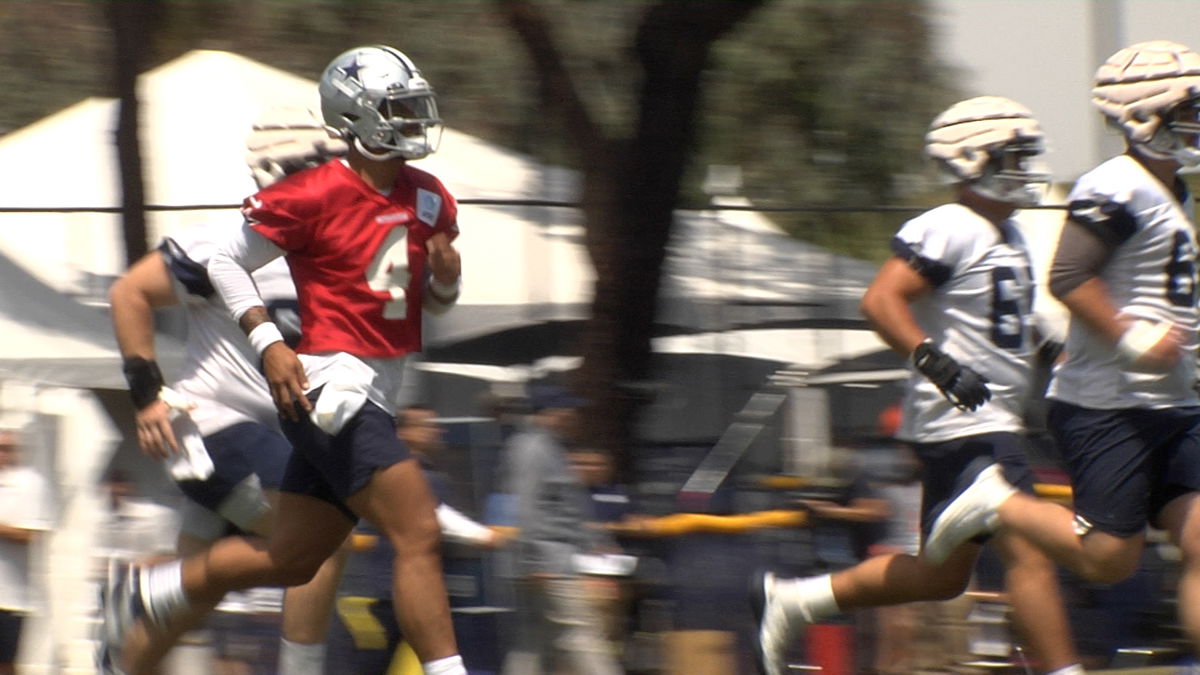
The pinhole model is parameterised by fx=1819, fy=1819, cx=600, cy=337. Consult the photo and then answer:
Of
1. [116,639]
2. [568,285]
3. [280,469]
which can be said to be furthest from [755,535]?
[568,285]

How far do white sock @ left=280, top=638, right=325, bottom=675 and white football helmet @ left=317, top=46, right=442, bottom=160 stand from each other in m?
1.49

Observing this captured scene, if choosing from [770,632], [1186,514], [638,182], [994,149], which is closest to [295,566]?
[770,632]

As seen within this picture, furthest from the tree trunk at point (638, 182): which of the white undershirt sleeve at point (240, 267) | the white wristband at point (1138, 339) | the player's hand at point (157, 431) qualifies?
the white wristband at point (1138, 339)

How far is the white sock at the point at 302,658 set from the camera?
205 inches

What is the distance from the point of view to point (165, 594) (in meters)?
4.94

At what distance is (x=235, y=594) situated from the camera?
578 cm

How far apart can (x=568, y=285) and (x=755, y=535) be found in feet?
8.71

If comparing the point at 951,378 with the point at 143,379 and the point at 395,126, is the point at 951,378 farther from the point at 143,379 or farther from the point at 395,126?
the point at 143,379

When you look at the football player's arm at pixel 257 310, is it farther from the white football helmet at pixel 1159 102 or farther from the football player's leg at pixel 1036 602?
the white football helmet at pixel 1159 102

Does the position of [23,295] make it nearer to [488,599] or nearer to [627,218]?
[627,218]

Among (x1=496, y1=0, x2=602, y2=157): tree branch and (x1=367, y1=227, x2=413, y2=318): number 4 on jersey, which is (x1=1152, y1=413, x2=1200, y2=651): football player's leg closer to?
(x1=367, y1=227, x2=413, y2=318): number 4 on jersey

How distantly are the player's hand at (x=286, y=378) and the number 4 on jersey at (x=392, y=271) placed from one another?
28 cm

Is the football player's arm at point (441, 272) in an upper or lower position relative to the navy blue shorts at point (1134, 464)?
upper

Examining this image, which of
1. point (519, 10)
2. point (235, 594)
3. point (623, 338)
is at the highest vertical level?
point (519, 10)
